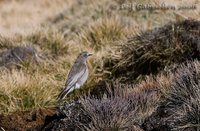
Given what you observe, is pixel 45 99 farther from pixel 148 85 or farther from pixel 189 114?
pixel 189 114

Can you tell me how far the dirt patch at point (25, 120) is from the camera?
967 centimetres

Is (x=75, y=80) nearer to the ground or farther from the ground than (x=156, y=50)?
farther from the ground

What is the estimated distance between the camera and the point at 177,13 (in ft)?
63.0

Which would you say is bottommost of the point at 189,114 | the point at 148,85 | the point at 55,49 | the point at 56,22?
the point at 56,22

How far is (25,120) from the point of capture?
9820 millimetres

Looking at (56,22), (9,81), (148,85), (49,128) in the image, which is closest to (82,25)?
(56,22)

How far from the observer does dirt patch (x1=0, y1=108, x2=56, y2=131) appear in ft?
31.7

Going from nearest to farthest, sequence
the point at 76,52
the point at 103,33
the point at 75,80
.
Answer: the point at 75,80
the point at 76,52
the point at 103,33

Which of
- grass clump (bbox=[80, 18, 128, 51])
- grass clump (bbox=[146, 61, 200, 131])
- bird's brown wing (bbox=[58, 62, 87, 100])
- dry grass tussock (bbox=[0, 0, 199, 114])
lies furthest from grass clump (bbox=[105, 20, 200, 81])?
grass clump (bbox=[146, 61, 200, 131])

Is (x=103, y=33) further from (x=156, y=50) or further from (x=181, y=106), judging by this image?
(x=181, y=106)

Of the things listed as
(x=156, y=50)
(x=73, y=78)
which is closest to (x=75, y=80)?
(x=73, y=78)

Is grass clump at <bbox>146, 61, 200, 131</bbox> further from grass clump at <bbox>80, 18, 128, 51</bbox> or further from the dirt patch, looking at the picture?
grass clump at <bbox>80, 18, 128, 51</bbox>

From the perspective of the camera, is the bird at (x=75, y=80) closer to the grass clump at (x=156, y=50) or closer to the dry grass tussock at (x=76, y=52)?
the dry grass tussock at (x=76, y=52)

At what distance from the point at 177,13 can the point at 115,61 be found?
4.37 metres
